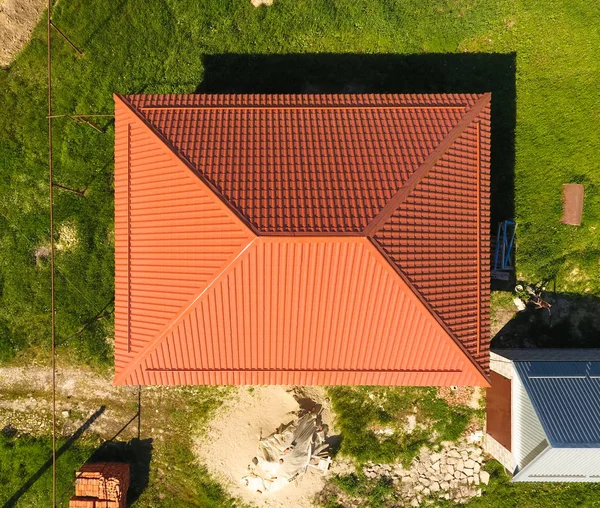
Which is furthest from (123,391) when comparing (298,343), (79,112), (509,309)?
(509,309)

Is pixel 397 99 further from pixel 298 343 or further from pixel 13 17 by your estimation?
pixel 13 17

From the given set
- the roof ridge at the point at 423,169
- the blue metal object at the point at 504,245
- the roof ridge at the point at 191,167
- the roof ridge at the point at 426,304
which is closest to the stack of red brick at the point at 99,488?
the roof ridge at the point at 191,167

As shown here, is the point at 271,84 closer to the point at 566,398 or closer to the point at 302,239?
the point at 302,239

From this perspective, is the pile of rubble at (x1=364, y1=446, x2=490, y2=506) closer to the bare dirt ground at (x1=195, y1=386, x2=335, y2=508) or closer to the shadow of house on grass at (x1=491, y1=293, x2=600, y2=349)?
the bare dirt ground at (x1=195, y1=386, x2=335, y2=508)

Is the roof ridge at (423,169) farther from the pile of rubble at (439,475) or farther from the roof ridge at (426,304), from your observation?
the pile of rubble at (439,475)

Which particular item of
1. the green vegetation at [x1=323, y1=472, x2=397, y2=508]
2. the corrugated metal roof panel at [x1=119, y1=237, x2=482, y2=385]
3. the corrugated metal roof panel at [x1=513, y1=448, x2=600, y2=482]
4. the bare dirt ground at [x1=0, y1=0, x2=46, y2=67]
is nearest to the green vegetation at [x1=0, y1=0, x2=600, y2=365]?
the bare dirt ground at [x1=0, y1=0, x2=46, y2=67]
